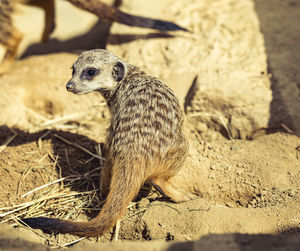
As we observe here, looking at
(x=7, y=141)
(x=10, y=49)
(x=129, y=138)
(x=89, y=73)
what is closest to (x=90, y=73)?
(x=89, y=73)

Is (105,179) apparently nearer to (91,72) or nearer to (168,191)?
(168,191)

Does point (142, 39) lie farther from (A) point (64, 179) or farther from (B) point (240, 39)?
(A) point (64, 179)

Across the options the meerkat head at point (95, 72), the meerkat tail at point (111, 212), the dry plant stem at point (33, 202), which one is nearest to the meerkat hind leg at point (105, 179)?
the dry plant stem at point (33, 202)

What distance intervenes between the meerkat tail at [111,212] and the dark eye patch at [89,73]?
732mm

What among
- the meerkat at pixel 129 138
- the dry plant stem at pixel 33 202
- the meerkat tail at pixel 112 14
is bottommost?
Result: the dry plant stem at pixel 33 202

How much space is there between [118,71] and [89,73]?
0.68 ft

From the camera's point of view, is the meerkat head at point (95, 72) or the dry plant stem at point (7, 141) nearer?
the meerkat head at point (95, 72)

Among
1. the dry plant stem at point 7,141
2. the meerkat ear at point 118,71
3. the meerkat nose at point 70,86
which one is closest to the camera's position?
the meerkat nose at point 70,86

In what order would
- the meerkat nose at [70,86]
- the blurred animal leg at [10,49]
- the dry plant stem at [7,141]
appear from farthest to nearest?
the blurred animal leg at [10,49] → the dry plant stem at [7,141] → the meerkat nose at [70,86]

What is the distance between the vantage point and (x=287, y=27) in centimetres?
349

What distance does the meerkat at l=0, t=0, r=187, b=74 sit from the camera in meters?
3.59

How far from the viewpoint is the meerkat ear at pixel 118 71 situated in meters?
2.37

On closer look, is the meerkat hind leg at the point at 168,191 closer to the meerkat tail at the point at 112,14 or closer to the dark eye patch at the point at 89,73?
the dark eye patch at the point at 89,73

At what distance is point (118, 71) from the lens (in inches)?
93.6
